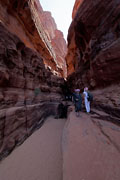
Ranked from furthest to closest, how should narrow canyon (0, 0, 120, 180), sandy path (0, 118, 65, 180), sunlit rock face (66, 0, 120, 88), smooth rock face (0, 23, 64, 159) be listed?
sunlit rock face (66, 0, 120, 88) < smooth rock face (0, 23, 64, 159) < sandy path (0, 118, 65, 180) < narrow canyon (0, 0, 120, 180)

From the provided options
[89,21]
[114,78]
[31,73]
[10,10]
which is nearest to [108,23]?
[89,21]

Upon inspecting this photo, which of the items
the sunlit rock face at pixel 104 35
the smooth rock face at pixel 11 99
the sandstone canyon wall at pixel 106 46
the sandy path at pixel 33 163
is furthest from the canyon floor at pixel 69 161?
the sunlit rock face at pixel 104 35

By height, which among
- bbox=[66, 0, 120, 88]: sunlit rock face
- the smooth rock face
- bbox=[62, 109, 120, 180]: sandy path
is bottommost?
bbox=[62, 109, 120, 180]: sandy path

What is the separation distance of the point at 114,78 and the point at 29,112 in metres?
4.77

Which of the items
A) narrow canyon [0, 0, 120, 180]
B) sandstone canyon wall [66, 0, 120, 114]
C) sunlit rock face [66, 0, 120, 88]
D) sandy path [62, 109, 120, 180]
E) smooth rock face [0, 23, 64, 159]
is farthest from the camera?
sunlit rock face [66, 0, 120, 88]

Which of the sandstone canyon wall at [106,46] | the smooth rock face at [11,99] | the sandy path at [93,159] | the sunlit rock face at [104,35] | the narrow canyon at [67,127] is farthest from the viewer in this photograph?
the sunlit rock face at [104,35]

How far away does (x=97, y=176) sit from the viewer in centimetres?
100

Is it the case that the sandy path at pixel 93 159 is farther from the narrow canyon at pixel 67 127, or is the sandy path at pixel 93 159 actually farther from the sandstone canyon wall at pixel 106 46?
the sandstone canyon wall at pixel 106 46

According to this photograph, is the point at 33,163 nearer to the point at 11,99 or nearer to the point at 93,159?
the point at 93,159

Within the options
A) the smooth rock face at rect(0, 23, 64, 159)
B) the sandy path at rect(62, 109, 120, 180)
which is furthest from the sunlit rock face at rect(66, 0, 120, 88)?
the smooth rock face at rect(0, 23, 64, 159)

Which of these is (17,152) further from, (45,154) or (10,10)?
(10,10)

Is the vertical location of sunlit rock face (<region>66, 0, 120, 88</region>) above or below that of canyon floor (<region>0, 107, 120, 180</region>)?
above

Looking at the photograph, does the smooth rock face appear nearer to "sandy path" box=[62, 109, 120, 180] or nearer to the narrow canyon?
the narrow canyon

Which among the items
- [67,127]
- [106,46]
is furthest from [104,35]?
[67,127]
